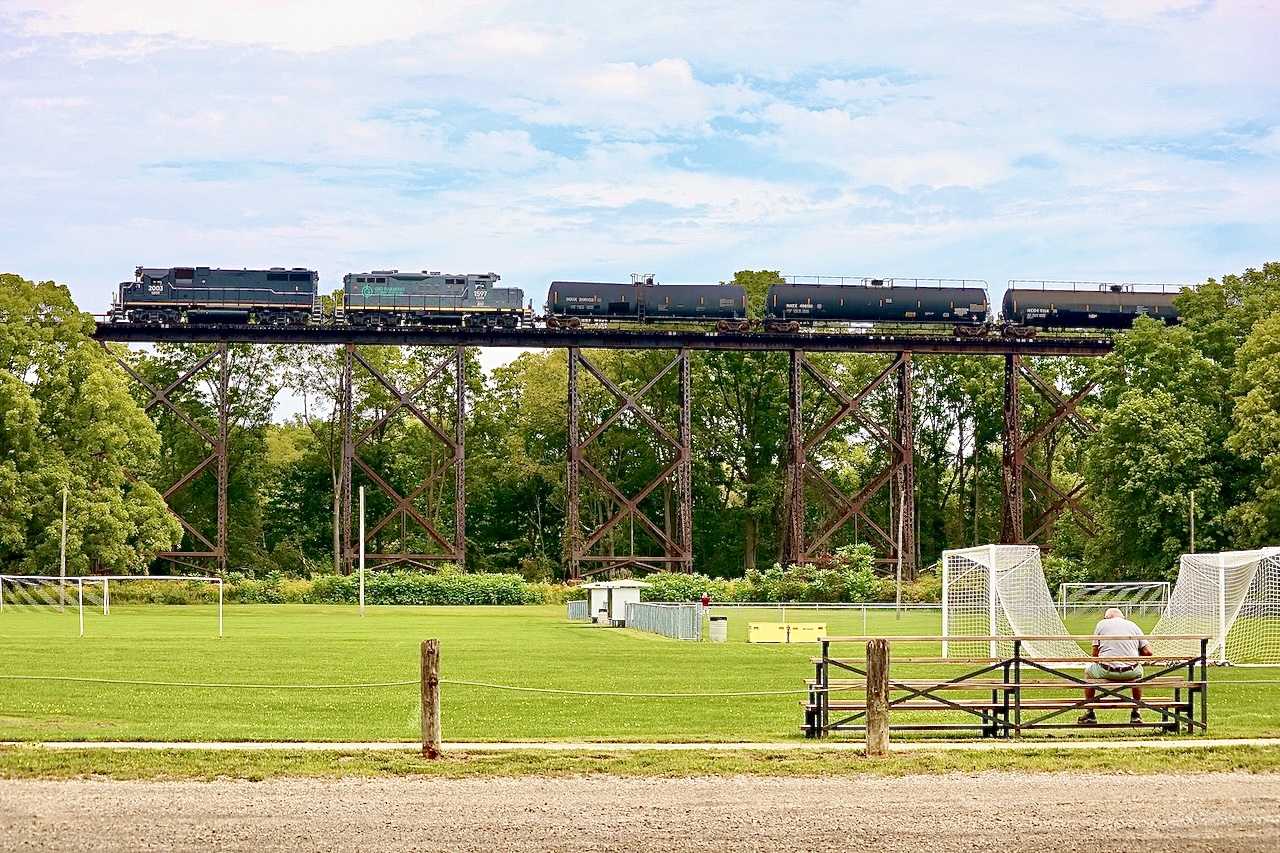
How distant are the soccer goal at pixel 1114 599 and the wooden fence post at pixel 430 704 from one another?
87.0 ft

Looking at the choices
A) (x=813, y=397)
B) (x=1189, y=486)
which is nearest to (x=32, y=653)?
(x=1189, y=486)

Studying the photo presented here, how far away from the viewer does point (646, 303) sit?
215 feet

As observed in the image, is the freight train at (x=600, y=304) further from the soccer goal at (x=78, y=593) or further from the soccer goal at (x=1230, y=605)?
the soccer goal at (x=1230, y=605)

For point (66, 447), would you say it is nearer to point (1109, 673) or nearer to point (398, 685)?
point (398, 685)

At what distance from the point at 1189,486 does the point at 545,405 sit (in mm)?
A: 35448

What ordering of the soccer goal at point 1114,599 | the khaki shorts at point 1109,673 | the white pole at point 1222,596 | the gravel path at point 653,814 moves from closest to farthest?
the gravel path at point 653,814, the khaki shorts at point 1109,673, the white pole at point 1222,596, the soccer goal at point 1114,599

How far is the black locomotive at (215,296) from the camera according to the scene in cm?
6206

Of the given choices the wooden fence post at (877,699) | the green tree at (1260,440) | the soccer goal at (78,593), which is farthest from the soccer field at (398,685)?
the green tree at (1260,440)

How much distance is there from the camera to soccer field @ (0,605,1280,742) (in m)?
17.0

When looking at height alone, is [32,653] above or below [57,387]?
below

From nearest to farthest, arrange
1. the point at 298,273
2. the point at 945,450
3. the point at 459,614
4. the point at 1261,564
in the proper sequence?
1. the point at 1261,564
2. the point at 459,614
3. the point at 298,273
4. the point at 945,450

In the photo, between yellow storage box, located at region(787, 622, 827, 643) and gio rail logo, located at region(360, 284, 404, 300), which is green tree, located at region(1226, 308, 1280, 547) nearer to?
yellow storage box, located at region(787, 622, 827, 643)

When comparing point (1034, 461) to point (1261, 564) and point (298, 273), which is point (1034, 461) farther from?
point (1261, 564)

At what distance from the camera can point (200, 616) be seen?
49031 millimetres
